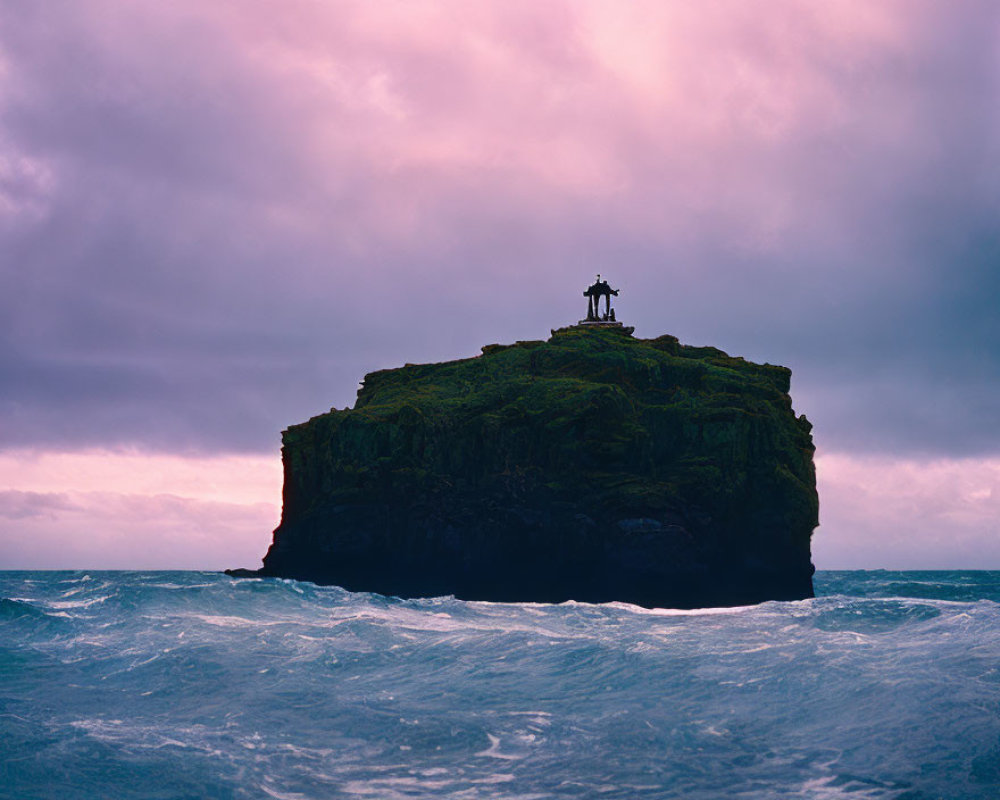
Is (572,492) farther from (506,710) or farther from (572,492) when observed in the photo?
(506,710)

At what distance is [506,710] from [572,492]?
112ft

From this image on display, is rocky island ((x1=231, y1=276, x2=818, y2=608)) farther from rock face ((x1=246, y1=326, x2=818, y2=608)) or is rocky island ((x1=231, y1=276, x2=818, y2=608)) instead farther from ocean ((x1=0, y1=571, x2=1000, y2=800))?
ocean ((x1=0, y1=571, x2=1000, y2=800))

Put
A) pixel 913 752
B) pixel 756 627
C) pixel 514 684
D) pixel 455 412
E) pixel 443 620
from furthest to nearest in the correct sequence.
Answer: pixel 455 412, pixel 443 620, pixel 756 627, pixel 514 684, pixel 913 752

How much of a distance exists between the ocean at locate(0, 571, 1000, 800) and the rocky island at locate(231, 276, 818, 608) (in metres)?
20.9

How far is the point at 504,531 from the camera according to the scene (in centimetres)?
5206

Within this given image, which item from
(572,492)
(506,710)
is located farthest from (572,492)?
(506,710)

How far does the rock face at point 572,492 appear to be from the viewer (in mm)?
50094

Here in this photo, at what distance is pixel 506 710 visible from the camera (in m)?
17.8

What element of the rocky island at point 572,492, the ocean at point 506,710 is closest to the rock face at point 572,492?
the rocky island at point 572,492

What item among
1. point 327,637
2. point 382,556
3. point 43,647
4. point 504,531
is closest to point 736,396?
point 504,531

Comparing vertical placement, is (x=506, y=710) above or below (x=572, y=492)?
below

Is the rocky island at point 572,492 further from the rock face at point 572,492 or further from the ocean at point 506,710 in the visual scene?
the ocean at point 506,710

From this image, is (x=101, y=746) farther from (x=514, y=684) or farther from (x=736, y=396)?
(x=736, y=396)

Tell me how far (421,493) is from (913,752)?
136ft
